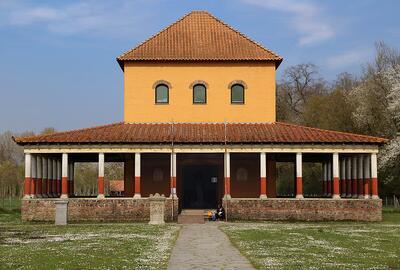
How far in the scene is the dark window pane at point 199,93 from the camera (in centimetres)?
4444

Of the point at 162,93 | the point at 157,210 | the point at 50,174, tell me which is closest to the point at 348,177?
the point at 162,93

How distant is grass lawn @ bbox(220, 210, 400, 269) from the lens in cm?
1591

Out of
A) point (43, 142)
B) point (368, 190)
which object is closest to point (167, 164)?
point (43, 142)

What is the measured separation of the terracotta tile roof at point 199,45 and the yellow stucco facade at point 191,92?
0.53 metres

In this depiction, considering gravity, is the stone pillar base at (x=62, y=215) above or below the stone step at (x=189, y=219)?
above

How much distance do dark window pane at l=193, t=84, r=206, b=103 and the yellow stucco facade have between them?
1.02 feet

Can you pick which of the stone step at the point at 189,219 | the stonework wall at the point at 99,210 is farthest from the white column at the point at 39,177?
the stone step at the point at 189,219

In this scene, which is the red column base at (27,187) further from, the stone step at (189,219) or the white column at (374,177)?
the white column at (374,177)

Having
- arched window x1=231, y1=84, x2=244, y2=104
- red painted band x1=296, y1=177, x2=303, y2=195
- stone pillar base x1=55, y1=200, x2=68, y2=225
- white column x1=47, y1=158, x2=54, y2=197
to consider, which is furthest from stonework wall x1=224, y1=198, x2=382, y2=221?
white column x1=47, y1=158, x2=54, y2=197

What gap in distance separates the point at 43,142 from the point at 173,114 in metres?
9.64

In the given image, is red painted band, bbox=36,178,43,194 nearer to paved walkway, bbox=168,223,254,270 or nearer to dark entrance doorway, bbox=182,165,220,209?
dark entrance doorway, bbox=182,165,220,209

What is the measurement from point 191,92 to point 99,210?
1156cm

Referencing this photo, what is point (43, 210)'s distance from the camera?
38.1 meters

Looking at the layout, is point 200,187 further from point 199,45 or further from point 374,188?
point 374,188
